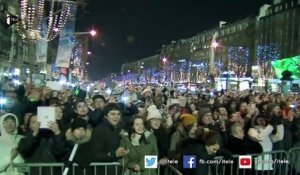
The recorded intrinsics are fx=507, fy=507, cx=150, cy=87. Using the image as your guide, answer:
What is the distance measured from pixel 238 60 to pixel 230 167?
99.8 m

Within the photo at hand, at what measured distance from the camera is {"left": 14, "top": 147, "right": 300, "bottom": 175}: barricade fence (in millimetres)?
7196

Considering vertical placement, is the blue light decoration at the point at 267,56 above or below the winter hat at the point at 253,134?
above

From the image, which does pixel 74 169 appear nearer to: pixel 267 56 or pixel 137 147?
pixel 137 147

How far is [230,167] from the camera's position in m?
8.30

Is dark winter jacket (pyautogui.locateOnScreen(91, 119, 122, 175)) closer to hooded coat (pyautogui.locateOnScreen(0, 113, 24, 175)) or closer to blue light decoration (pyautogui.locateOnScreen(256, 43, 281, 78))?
hooded coat (pyautogui.locateOnScreen(0, 113, 24, 175))

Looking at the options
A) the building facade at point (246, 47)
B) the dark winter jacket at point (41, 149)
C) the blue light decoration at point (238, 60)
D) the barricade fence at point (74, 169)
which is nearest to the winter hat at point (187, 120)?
the barricade fence at point (74, 169)

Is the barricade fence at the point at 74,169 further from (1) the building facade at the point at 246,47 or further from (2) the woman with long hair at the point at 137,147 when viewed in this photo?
(1) the building facade at the point at 246,47

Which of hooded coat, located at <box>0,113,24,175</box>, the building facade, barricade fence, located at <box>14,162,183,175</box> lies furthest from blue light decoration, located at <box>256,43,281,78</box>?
hooded coat, located at <box>0,113,24,175</box>

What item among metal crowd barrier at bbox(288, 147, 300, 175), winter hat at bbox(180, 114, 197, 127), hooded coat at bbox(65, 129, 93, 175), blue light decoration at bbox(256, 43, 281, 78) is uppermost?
blue light decoration at bbox(256, 43, 281, 78)

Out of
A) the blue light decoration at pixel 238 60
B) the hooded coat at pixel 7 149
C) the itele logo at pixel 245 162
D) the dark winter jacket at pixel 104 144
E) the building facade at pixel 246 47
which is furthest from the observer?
the blue light decoration at pixel 238 60

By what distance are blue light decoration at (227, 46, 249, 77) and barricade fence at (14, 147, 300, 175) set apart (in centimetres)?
9341

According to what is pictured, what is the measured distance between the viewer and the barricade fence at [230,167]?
720cm

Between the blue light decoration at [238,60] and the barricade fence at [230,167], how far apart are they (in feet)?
306

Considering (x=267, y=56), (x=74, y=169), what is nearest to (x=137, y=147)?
(x=74, y=169)
